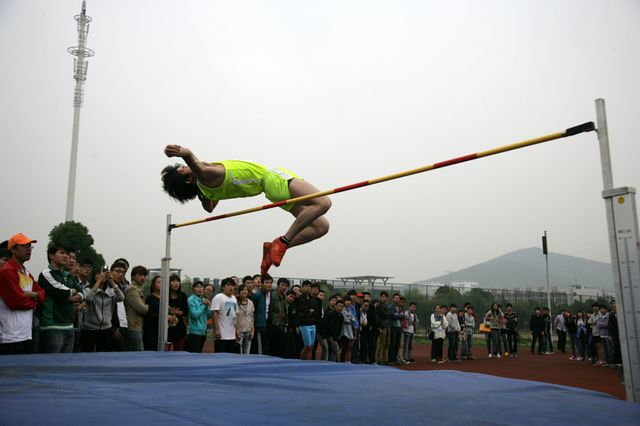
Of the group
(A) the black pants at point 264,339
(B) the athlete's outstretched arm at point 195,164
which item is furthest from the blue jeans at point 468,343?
(B) the athlete's outstretched arm at point 195,164

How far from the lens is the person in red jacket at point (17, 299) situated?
3.83m

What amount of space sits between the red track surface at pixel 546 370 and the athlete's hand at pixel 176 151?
520 cm

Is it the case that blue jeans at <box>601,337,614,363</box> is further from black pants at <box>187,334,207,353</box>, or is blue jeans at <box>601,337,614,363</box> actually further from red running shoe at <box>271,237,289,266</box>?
red running shoe at <box>271,237,289,266</box>

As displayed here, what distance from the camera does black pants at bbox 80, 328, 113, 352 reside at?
496 centimetres

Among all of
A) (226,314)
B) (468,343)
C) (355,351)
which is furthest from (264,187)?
(468,343)

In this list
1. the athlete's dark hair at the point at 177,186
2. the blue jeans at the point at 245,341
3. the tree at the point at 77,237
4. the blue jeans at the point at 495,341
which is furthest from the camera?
the tree at the point at 77,237

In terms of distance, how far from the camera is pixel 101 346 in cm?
502

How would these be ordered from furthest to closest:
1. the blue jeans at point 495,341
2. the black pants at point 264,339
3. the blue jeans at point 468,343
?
the blue jeans at point 495,341 → the blue jeans at point 468,343 → the black pants at point 264,339

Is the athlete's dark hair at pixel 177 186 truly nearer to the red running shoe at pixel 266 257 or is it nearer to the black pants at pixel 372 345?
the red running shoe at pixel 266 257

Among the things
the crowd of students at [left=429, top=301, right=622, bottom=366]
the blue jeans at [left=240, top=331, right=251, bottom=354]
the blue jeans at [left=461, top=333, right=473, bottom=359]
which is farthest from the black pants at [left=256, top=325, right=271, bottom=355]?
the blue jeans at [left=461, top=333, right=473, bottom=359]

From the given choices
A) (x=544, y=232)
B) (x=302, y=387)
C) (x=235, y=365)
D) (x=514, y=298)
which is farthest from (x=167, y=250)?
(x=514, y=298)

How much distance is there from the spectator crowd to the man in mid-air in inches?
52.3

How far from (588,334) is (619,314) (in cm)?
944

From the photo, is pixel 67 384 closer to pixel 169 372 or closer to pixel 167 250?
pixel 169 372
